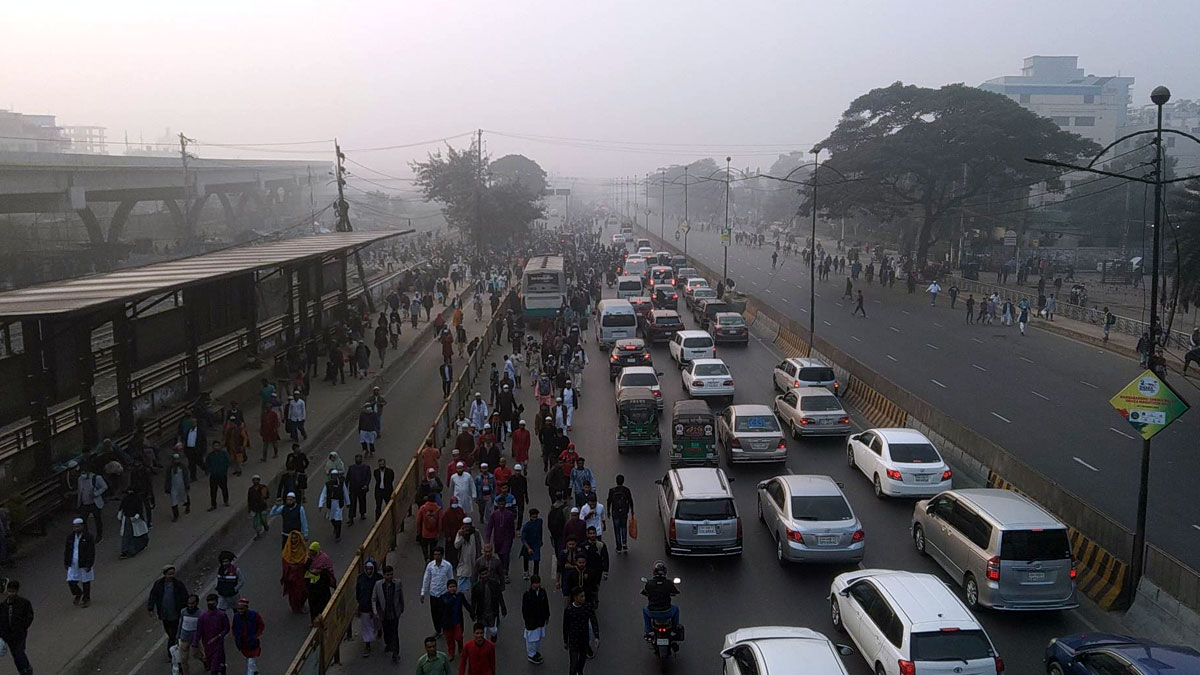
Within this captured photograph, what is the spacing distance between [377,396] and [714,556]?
1014 centimetres

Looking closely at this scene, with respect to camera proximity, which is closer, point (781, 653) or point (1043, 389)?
point (781, 653)

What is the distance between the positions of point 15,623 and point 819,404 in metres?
16.7

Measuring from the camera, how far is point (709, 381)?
85.8ft

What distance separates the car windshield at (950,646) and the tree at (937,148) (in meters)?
53.4

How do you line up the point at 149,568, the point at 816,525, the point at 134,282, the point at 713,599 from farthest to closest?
the point at 134,282
the point at 149,568
the point at 816,525
the point at 713,599

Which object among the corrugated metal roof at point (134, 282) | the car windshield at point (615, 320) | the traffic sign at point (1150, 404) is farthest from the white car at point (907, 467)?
the car windshield at point (615, 320)

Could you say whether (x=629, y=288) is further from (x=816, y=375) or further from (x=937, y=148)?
(x=937, y=148)

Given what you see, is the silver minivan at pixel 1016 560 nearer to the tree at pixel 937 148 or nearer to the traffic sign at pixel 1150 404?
the traffic sign at pixel 1150 404

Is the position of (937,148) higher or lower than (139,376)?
higher

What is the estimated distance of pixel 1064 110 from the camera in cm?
13500

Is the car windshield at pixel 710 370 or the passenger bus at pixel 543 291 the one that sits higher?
the passenger bus at pixel 543 291

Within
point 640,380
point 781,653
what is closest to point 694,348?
point 640,380

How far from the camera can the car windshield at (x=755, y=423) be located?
19859 mm

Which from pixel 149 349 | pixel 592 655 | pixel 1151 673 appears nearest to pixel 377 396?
pixel 149 349
